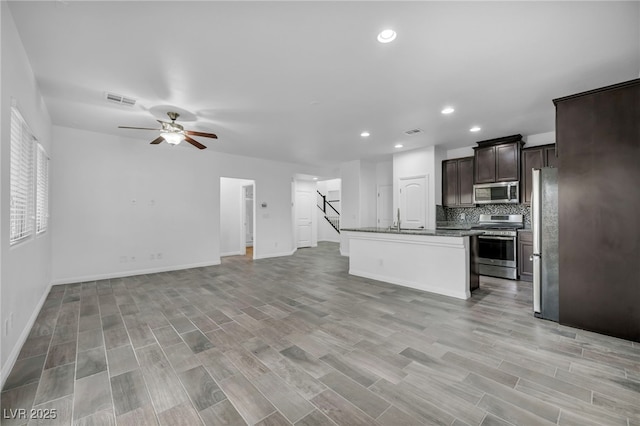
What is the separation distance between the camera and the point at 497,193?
5.62 meters

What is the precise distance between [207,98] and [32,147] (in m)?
2.14

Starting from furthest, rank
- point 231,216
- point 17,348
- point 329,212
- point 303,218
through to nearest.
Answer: point 329,212
point 303,218
point 231,216
point 17,348

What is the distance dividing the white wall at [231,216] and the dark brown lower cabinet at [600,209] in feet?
24.2

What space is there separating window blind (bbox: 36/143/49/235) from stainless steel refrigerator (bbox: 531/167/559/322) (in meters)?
6.54

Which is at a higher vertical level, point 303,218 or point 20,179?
point 20,179

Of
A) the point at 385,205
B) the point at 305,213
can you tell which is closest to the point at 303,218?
the point at 305,213

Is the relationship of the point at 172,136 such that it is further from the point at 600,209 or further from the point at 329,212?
the point at 329,212

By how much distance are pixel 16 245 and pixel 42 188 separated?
2.23 metres

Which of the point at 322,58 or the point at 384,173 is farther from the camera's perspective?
the point at 384,173

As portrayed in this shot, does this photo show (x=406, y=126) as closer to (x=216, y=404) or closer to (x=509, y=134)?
(x=509, y=134)

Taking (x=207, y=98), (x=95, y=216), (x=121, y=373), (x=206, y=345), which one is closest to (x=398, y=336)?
(x=206, y=345)

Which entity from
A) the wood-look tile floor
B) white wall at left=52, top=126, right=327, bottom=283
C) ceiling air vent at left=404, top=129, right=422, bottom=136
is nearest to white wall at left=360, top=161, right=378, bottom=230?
ceiling air vent at left=404, top=129, right=422, bottom=136

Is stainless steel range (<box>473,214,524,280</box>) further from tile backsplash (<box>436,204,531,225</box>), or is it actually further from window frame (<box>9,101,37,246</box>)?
window frame (<box>9,101,37,246</box>)

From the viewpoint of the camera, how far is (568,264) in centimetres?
303
